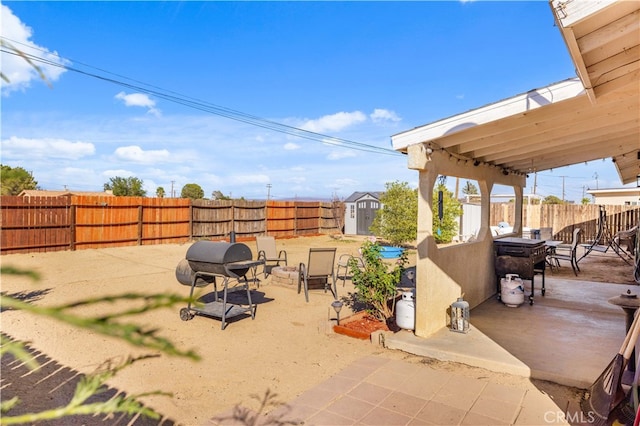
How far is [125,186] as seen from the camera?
3238cm

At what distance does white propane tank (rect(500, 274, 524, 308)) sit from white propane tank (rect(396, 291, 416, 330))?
90.8 inches

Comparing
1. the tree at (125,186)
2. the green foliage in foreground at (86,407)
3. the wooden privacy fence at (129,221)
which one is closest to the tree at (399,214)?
the wooden privacy fence at (129,221)

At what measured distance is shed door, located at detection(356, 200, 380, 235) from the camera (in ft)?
77.0

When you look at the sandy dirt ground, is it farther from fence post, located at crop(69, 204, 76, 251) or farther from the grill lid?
fence post, located at crop(69, 204, 76, 251)

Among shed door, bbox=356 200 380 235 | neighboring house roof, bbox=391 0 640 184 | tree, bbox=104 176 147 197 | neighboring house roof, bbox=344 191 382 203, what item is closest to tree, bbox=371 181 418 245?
shed door, bbox=356 200 380 235

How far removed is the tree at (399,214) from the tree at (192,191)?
3137 cm

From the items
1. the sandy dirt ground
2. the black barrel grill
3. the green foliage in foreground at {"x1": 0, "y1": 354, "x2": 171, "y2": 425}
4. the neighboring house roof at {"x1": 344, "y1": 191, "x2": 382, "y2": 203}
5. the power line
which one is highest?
the power line

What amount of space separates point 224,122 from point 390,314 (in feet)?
63.0

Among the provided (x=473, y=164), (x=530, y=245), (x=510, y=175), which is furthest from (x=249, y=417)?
(x=510, y=175)

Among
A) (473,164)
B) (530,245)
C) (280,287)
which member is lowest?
(280,287)

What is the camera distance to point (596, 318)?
17.9ft

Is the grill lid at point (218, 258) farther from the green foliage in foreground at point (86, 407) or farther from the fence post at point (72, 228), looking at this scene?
the fence post at point (72, 228)

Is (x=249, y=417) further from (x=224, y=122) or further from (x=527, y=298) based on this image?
(x=224, y=122)

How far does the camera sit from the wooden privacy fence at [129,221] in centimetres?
1189
